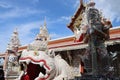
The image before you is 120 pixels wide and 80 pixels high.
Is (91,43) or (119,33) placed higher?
(119,33)

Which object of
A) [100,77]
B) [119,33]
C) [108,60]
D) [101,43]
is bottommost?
[100,77]

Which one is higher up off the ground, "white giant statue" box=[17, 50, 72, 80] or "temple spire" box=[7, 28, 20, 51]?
"temple spire" box=[7, 28, 20, 51]

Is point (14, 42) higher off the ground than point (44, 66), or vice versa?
point (14, 42)

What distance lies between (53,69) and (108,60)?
177 centimetres

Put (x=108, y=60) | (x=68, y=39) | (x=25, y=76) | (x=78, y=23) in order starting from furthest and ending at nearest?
1. (x=78, y=23)
2. (x=68, y=39)
3. (x=108, y=60)
4. (x=25, y=76)

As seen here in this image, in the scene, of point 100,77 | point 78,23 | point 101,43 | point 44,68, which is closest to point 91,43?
point 101,43

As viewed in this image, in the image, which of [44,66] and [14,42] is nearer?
[44,66]

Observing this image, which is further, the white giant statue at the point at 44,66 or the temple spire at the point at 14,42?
the temple spire at the point at 14,42

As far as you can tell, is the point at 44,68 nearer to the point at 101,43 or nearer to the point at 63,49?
the point at 101,43

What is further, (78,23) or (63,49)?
(78,23)

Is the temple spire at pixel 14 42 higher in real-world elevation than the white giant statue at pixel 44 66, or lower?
higher

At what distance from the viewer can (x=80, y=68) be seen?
10.8m

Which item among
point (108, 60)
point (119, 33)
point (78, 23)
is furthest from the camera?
point (78, 23)

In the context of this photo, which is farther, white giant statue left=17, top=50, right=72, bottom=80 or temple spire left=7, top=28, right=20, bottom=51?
temple spire left=7, top=28, right=20, bottom=51
